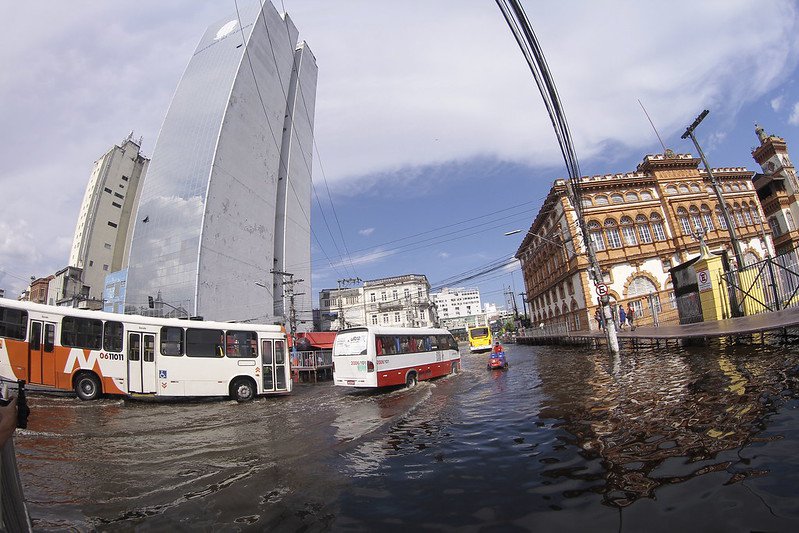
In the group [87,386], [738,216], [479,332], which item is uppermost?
[738,216]

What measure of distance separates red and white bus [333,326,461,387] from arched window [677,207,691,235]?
35.0 m

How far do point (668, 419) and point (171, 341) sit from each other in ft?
45.3

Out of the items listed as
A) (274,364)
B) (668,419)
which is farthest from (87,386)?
(668,419)

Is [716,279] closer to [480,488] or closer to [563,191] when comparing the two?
[480,488]

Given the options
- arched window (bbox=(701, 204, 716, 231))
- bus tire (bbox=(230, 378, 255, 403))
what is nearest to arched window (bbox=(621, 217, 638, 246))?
arched window (bbox=(701, 204, 716, 231))

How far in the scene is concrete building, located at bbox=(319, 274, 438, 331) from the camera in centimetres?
7794

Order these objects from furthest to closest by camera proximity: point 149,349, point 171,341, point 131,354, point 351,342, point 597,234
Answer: point 597,234 → point 351,342 → point 171,341 → point 149,349 → point 131,354

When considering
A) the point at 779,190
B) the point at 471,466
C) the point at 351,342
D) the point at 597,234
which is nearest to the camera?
the point at 471,466

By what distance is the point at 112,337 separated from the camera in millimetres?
12039

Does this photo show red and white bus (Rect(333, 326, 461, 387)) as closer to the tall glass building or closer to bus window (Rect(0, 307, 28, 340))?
bus window (Rect(0, 307, 28, 340))

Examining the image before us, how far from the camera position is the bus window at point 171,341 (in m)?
12.7

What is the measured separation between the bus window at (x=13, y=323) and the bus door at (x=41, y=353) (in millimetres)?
185

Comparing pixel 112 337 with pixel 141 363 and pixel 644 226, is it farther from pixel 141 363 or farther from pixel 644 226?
pixel 644 226

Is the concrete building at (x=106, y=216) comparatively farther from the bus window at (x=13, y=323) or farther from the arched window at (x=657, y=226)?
the arched window at (x=657, y=226)
